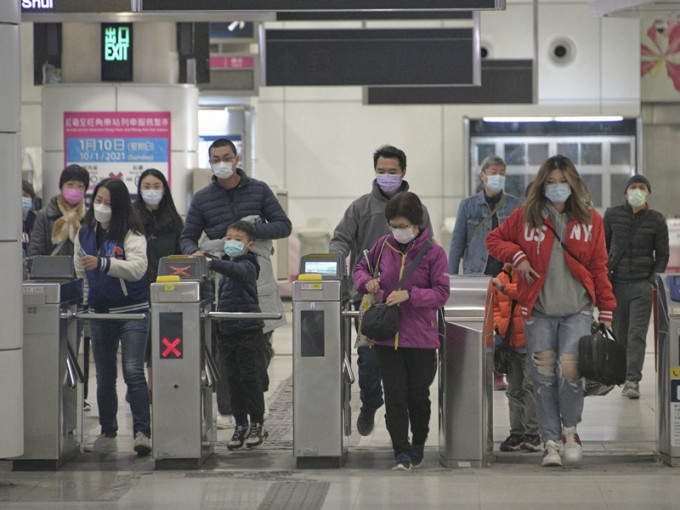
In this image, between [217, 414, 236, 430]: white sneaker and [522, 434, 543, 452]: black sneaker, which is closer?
[522, 434, 543, 452]: black sneaker

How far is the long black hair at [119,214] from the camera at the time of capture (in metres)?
7.33

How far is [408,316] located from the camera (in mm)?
6457

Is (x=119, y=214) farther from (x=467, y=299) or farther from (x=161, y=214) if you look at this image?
(x=467, y=299)

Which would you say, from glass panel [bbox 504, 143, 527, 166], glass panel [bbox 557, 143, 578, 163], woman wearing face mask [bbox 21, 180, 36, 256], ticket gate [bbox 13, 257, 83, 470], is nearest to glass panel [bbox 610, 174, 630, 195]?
glass panel [bbox 557, 143, 578, 163]

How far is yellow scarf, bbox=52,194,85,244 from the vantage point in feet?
29.7

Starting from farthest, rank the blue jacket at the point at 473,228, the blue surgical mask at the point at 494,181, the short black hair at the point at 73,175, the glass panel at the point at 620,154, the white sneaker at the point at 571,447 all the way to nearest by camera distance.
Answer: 1. the glass panel at the point at 620,154
2. the short black hair at the point at 73,175
3. the blue jacket at the point at 473,228
4. the blue surgical mask at the point at 494,181
5. the white sneaker at the point at 571,447

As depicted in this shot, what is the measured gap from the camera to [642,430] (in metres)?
7.91

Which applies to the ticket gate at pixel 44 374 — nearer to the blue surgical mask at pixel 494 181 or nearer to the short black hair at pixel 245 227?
the short black hair at pixel 245 227

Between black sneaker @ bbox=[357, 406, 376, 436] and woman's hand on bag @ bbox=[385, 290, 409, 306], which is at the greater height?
woman's hand on bag @ bbox=[385, 290, 409, 306]

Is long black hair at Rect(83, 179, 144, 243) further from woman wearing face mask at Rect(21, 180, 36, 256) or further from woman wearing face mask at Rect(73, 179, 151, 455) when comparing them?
woman wearing face mask at Rect(21, 180, 36, 256)

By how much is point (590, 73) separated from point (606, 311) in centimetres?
1211

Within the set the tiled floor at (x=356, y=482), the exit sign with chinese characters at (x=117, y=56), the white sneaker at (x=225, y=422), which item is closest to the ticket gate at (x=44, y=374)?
the tiled floor at (x=356, y=482)

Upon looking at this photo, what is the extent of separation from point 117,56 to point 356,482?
6.58 m

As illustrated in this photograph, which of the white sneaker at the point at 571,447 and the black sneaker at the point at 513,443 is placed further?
the black sneaker at the point at 513,443
